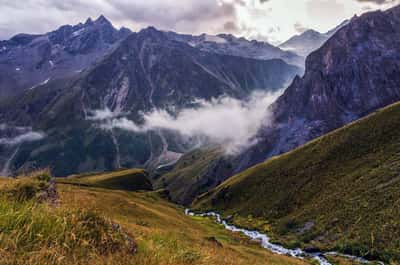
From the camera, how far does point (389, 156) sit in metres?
89.1

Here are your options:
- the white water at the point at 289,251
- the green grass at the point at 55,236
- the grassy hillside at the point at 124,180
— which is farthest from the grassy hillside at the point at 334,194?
the green grass at the point at 55,236

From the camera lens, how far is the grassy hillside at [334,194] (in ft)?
206

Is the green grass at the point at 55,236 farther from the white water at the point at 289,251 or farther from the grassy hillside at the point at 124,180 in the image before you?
the grassy hillside at the point at 124,180

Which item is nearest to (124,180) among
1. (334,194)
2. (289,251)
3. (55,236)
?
(334,194)

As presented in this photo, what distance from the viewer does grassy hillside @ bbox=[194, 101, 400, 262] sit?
62844 millimetres

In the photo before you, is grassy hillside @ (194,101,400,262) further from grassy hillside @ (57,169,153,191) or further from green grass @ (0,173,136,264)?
green grass @ (0,173,136,264)

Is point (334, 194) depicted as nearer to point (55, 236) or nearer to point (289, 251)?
point (289, 251)

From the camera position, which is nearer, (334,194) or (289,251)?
Result: (289,251)

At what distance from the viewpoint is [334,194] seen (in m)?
85.9

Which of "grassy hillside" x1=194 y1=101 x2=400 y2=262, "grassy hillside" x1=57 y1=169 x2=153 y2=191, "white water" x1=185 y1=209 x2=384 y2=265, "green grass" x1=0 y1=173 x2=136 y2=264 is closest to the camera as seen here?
"green grass" x1=0 y1=173 x2=136 y2=264

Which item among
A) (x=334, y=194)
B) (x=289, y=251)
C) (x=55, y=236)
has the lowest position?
(x=289, y=251)

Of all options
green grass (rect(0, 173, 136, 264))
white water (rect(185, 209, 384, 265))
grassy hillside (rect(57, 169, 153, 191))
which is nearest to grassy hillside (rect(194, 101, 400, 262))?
white water (rect(185, 209, 384, 265))

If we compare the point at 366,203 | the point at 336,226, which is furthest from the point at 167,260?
the point at 366,203

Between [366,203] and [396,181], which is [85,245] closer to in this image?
[366,203]
